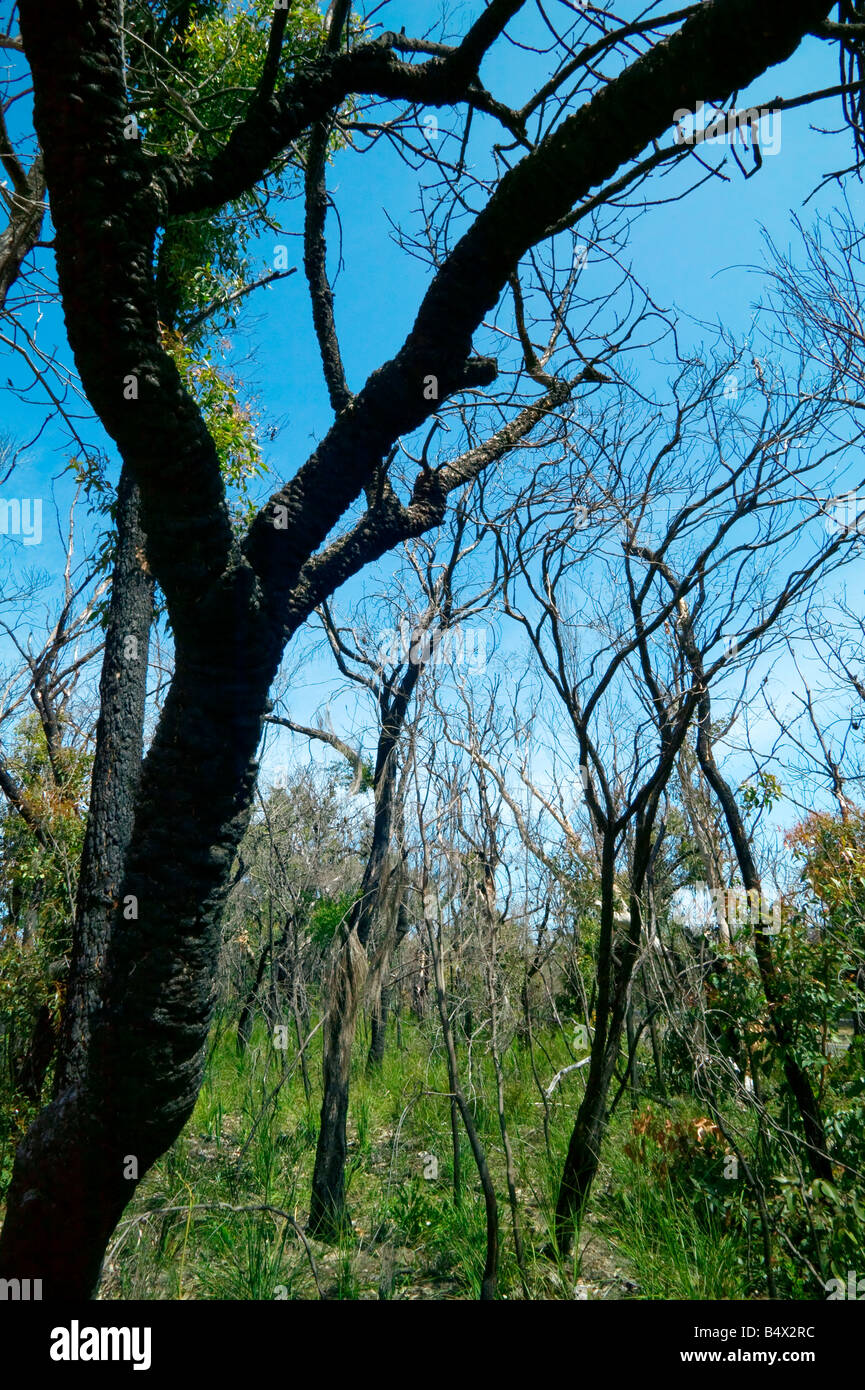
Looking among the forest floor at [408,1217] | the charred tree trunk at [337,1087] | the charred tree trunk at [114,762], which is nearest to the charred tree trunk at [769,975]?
the forest floor at [408,1217]

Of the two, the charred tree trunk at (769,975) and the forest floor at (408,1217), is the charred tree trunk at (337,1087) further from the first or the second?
the charred tree trunk at (769,975)

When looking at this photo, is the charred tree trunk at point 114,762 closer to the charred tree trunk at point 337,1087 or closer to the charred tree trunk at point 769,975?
the charred tree trunk at point 337,1087

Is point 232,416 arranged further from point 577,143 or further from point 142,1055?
point 142,1055

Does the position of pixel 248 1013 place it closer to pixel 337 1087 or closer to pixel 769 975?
pixel 337 1087

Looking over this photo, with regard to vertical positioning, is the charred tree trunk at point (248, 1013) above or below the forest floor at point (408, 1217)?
above

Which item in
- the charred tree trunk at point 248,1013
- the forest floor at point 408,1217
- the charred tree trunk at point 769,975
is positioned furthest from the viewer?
the charred tree trunk at point 248,1013

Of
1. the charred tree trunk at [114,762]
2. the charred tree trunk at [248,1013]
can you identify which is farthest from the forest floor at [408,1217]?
the charred tree trunk at [248,1013]

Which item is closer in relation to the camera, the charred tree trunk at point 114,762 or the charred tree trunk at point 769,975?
the charred tree trunk at point 769,975

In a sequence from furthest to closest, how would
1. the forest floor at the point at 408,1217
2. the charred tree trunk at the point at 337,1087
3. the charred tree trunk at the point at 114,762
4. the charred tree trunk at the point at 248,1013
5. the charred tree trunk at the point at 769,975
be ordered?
1. the charred tree trunk at the point at 248,1013
2. the charred tree trunk at the point at 337,1087
3. the charred tree trunk at the point at 114,762
4. the charred tree trunk at the point at 769,975
5. the forest floor at the point at 408,1217

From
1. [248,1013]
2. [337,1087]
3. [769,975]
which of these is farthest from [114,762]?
[248,1013]

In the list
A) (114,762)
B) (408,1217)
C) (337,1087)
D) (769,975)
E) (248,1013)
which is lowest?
(408,1217)

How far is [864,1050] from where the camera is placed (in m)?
4.14

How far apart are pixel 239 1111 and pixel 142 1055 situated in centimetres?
614
